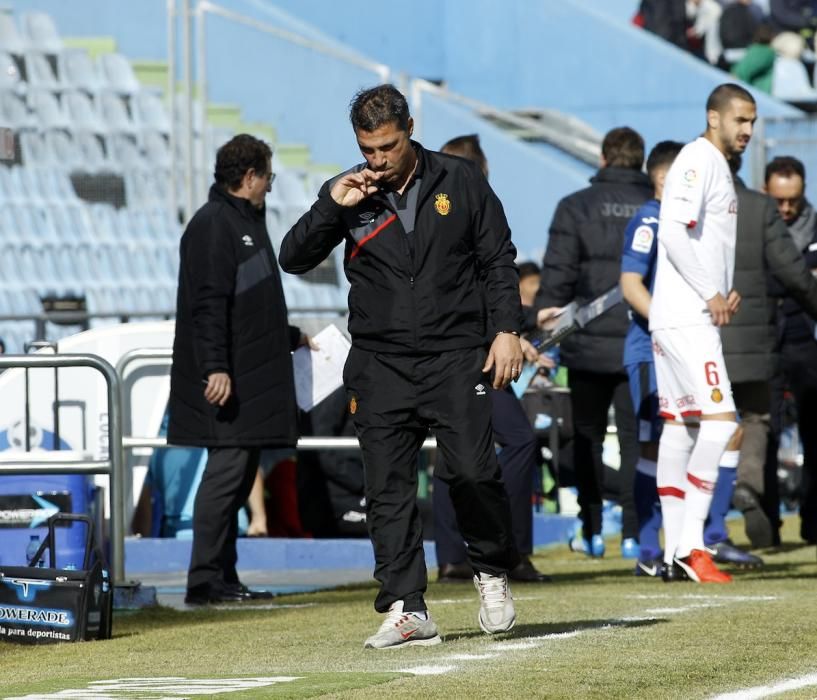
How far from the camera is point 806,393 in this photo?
448 inches

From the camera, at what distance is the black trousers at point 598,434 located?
33.7 ft

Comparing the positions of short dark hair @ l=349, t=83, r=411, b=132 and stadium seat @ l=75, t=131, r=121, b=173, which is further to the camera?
stadium seat @ l=75, t=131, r=121, b=173

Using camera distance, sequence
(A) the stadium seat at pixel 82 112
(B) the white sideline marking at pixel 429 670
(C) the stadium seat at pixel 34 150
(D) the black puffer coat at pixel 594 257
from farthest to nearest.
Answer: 1. (A) the stadium seat at pixel 82 112
2. (C) the stadium seat at pixel 34 150
3. (D) the black puffer coat at pixel 594 257
4. (B) the white sideline marking at pixel 429 670

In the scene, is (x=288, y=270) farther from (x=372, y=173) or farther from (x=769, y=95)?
(x=769, y=95)

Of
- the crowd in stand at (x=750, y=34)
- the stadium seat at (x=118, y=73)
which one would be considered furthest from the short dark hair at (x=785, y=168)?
the crowd in stand at (x=750, y=34)

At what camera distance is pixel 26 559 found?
27.6 ft

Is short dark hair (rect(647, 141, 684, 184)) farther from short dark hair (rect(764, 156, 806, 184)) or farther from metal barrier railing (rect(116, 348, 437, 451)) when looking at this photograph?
metal barrier railing (rect(116, 348, 437, 451))

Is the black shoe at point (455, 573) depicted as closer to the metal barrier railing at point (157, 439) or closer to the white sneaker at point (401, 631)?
the metal barrier railing at point (157, 439)

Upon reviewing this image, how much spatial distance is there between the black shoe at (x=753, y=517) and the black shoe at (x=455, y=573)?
76.7 inches

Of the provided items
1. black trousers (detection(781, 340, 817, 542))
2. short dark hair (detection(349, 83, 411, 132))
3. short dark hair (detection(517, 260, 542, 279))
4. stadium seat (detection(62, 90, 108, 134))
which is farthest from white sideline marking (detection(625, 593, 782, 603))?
stadium seat (detection(62, 90, 108, 134))

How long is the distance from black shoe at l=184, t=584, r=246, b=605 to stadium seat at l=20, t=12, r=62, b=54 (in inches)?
418

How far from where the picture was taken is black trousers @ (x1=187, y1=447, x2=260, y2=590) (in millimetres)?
8758

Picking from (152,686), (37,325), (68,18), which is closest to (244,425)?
(152,686)

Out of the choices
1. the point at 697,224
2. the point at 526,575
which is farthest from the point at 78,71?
the point at 697,224
